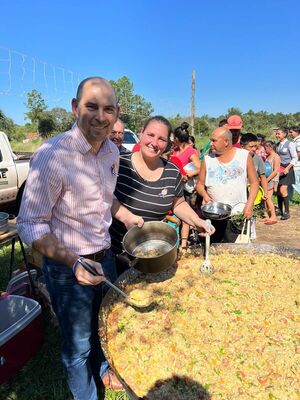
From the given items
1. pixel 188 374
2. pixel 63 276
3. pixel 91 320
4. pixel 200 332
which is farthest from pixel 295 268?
pixel 63 276

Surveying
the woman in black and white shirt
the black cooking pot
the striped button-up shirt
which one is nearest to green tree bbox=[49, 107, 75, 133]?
the woman in black and white shirt

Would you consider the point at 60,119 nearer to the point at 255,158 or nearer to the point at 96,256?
the point at 255,158

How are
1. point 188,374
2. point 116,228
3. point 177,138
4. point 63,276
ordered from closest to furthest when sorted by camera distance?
point 188,374, point 63,276, point 116,228, point 177,138

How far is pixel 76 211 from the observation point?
179 cm

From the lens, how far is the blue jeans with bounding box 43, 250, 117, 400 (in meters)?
1.92

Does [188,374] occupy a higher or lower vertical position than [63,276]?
lower

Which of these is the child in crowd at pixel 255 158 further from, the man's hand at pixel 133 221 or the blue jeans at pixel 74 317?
the blue jeans at pixel 74 317

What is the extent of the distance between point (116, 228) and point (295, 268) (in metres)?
1.55

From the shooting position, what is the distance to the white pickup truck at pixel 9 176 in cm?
753

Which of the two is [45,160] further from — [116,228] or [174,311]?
[174,311]

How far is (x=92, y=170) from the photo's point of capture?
1827mm

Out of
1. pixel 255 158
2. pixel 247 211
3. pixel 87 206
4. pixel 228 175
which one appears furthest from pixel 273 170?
pixel 87 206

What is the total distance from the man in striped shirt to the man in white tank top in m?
1.85

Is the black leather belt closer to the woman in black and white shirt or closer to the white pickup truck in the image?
the woman in black and white shirt
